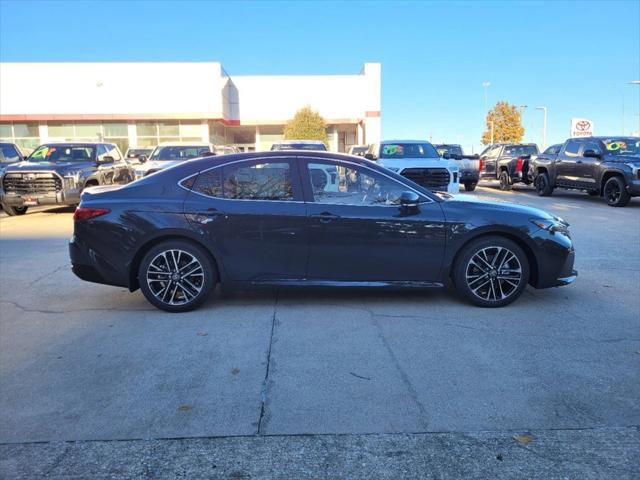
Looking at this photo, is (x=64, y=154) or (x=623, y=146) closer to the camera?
(x=64, y=154)

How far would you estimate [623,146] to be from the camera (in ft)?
48.7

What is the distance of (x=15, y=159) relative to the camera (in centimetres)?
1605

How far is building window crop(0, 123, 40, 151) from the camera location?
4250 centimetres

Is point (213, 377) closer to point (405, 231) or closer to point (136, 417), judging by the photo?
point (136, 417)

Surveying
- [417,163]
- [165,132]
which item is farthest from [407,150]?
[165,132]

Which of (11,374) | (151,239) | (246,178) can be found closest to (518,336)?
(246,178)

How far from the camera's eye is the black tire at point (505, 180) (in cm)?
2112

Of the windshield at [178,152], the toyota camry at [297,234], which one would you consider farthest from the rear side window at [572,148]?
the toyota camry at [297,234]

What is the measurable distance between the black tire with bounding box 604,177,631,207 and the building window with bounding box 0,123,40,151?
41787 mm

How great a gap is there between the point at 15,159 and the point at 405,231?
14.9 metres

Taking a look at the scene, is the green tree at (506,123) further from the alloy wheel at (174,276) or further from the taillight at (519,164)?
the alloy wheel at (174,276)

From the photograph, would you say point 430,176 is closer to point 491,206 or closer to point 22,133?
point 491,206

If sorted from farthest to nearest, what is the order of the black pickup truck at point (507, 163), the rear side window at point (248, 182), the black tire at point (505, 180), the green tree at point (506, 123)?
the green tree at point (506, 123) → the black tire at point (505, 180) → the black pickup truck at point (507, 163) → the rear side window at point (248, 182)

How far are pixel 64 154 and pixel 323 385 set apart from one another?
13.4m
